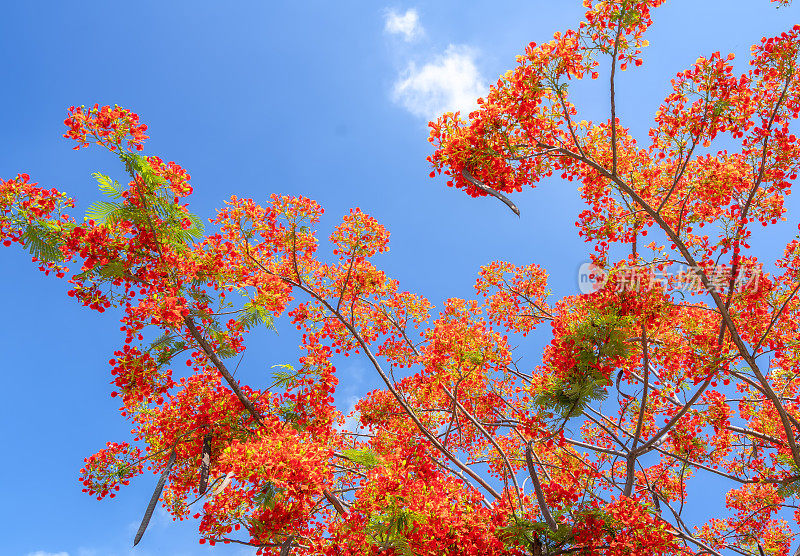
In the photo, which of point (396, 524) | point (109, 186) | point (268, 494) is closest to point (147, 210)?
point (109, 186)

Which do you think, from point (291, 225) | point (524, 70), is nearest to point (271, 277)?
point (291, 225)

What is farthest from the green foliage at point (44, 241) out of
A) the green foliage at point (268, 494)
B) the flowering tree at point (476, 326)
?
the green foliage at point (268, 494)

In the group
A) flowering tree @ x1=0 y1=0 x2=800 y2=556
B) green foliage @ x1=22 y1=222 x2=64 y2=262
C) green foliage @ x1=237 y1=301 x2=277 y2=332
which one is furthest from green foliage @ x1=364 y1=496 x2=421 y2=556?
green foliage @ x1=22 y1=222 x2=64 y2=262

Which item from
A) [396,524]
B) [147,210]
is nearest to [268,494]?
[396,524]

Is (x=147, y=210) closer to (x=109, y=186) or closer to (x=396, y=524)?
(x=109, y=186)

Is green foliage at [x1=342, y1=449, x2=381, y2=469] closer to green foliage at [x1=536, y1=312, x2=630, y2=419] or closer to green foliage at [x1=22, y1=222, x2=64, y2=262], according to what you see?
green foliage at [x1=536, y1=312, x2=630, y2=419]

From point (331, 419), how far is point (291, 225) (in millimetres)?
2830

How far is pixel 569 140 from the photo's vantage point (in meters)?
6.14

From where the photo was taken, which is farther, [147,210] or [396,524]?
[147,210]

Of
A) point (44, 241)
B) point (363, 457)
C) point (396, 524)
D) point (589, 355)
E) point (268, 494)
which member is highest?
point (44, 241)

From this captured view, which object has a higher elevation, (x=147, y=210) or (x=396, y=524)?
(x=147, y=210)

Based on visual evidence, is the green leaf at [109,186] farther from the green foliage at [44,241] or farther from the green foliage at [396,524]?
the green foliage at [396,524]

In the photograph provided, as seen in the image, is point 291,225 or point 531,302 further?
point 531,302

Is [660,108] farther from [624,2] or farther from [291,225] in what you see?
[291,225]
